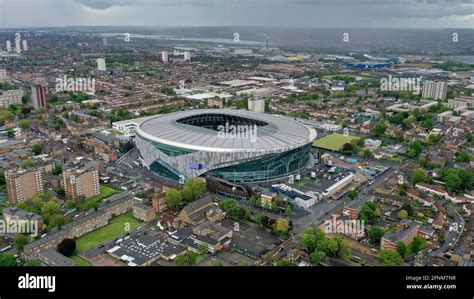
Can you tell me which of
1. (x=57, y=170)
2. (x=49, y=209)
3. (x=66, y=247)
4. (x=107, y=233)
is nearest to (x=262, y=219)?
(x=107, y=233)

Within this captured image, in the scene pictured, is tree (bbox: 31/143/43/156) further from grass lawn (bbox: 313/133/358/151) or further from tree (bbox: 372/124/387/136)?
tree (bbox: 372/124/387/136)

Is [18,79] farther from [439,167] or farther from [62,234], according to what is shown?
[439,167]

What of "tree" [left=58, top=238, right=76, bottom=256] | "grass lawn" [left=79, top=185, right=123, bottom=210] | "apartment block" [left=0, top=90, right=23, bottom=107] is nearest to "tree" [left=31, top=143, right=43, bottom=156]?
"grass lawn" [left=79, top=185, right=123, bottom=210]

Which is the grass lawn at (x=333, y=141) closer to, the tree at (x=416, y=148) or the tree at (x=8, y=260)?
the tree at (x=416, y=148)

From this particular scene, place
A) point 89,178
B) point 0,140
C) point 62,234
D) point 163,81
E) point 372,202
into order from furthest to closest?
point 163,81, point 0,140, point 89,178, point 372,202, point 62,234

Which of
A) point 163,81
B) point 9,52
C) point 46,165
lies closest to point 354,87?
point 163,81

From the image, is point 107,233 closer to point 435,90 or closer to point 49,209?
point 49,209
